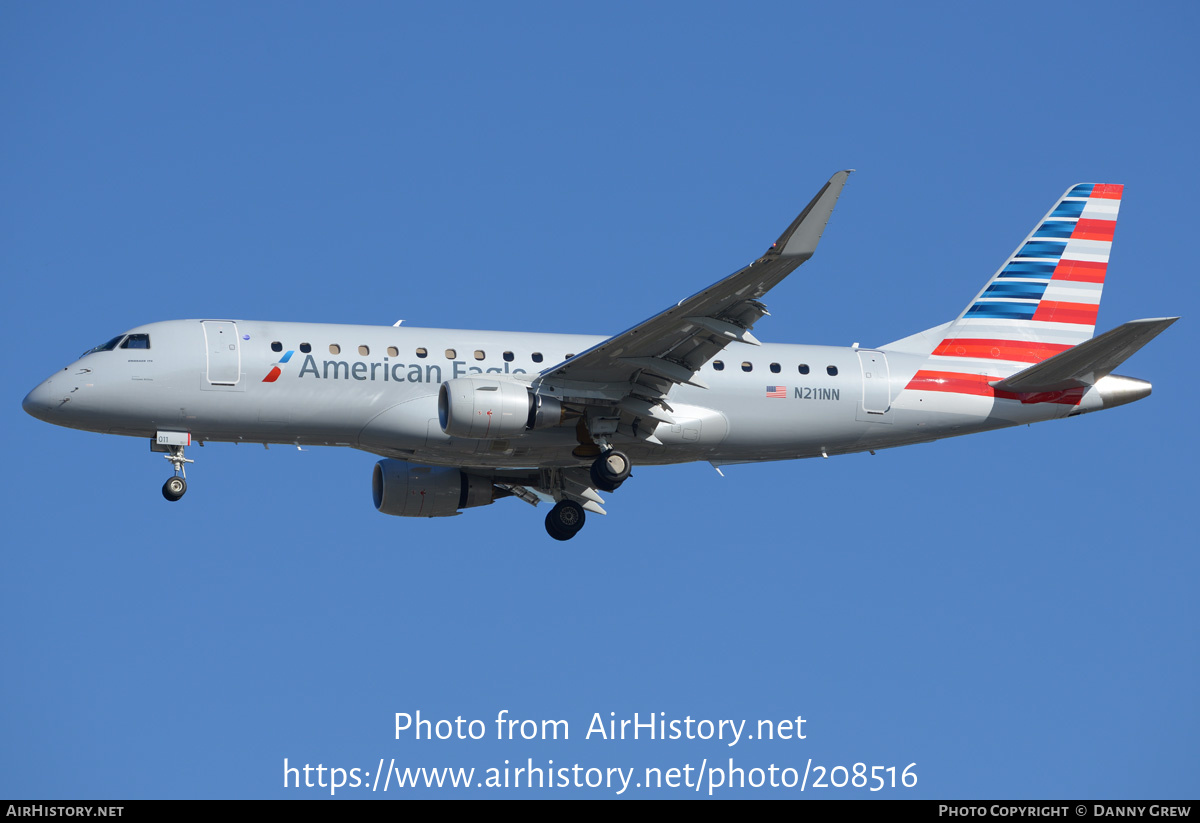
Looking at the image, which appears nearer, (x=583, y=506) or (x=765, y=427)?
(x=765, y=427)

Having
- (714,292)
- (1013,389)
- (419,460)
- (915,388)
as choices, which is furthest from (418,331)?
(1013,389)

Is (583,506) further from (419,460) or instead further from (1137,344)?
(1137,344)

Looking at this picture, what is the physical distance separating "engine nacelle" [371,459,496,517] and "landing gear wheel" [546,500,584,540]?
227 cm

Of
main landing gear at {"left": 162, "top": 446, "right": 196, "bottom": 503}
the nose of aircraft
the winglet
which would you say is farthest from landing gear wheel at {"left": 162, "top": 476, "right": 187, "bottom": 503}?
the winglet

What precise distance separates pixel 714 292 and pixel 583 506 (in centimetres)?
997

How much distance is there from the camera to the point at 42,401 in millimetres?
33844

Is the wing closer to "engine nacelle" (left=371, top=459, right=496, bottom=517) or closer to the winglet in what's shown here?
the winglet

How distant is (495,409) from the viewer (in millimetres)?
33594

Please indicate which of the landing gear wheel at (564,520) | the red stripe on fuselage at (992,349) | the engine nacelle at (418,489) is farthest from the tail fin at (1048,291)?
the engine nacelle at (418,489)

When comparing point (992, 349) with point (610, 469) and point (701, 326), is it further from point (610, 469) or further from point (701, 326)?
point (610, 469)

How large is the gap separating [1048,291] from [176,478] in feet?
73.2
